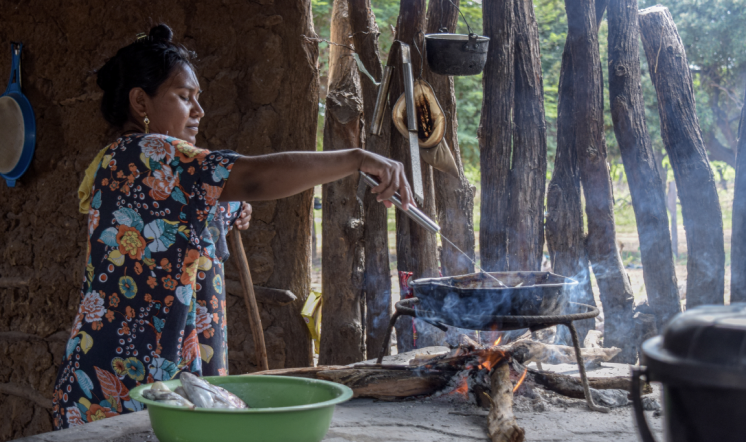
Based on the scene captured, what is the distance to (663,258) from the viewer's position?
11.9 feet

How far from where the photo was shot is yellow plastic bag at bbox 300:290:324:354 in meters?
3.79

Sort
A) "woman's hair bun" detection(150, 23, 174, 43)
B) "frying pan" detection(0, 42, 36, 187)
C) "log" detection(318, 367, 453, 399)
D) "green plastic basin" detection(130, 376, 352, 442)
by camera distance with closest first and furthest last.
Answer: "green plastic basin" detection(130, 376, 352, 442) < "woman's hair bun" detection(150, 23, 174, 43) < "log" detection(318, 367, 453, 399) < "frying pan" detection(0, 42, 36, 187)

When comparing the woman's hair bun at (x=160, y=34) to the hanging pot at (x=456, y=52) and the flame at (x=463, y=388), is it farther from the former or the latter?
the flame at (x=463, y=388)

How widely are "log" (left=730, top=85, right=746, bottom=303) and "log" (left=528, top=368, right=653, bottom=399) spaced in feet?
3.24

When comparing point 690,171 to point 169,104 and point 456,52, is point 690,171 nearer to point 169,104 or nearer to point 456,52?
point 456,52

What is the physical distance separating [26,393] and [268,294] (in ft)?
5.93

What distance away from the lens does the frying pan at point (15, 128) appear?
3.96 m

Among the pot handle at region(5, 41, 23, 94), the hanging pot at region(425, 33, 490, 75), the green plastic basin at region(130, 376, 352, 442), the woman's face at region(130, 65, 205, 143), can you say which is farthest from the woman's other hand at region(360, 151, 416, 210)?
the pot handle at region(5, 41, 23, 94)

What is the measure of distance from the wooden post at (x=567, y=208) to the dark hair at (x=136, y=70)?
245 cm

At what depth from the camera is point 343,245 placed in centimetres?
386

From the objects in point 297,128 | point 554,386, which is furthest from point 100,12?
point 554,386

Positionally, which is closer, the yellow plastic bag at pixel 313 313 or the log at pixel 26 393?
the yellow plastic bag at pixel 313 313

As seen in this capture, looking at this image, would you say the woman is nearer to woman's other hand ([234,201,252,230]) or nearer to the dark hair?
the dark hair

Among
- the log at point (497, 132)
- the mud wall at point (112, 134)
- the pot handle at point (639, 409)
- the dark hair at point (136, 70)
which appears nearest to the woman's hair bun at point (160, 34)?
the dark hair at point (136, 70)
